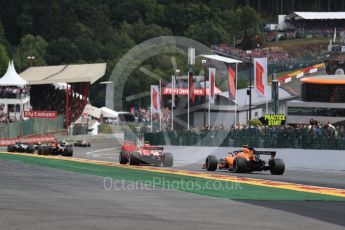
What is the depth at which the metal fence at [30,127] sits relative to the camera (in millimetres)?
69000

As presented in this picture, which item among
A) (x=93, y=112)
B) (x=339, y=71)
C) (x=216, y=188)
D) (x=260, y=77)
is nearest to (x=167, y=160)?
(x=216, y=188)

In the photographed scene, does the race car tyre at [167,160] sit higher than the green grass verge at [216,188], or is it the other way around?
the race car tyre at [167,160]

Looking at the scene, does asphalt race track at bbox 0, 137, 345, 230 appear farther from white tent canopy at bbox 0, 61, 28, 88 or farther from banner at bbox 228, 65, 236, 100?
white tent canopy at bbox 0, 61, 28, 88

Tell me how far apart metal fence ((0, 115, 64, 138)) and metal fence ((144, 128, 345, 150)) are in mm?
20682

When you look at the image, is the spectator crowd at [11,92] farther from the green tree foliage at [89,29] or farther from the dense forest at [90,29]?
the dense forest at [90,29]

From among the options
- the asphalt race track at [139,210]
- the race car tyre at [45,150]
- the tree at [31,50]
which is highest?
the tree at [31,50]

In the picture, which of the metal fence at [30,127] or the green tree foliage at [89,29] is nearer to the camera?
the metal fence at [30,127]

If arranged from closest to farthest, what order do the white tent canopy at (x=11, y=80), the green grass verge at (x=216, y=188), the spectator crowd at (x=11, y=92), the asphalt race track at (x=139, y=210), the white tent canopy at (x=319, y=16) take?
the asphalt race track at (x=139, y=210) → the green grass verge at (x=216, y=188) → the white tent canopy at (x=11, y=80) → the spectator crowd at (x=11, y=92) → the white tent canopy at (x=319, y=16)

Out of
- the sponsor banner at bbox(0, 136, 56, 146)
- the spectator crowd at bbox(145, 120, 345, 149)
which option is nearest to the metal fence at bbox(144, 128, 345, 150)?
the spectator crowd at bbox(145, 120, 345, 149)

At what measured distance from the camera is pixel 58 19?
180 meters

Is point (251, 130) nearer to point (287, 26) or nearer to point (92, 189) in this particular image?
point (92, 189)

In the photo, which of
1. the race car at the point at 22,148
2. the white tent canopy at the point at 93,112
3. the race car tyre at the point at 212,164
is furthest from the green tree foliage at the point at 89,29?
the race car tyre at the point at 212,164

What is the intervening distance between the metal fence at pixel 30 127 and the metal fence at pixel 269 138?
67.9ft

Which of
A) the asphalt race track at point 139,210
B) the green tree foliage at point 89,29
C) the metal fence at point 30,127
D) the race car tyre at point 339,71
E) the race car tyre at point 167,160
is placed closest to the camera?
the asphalt race track at point 139,210
